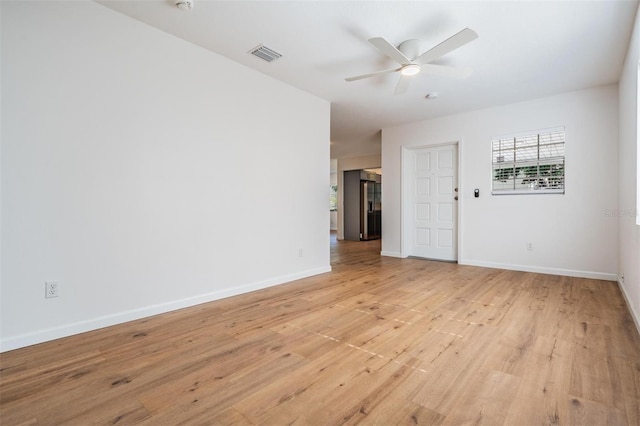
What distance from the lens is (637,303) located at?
231 cm

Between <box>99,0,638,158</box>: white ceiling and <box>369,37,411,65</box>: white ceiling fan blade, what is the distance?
176 millimetres

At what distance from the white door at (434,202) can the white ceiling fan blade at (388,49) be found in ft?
9.53

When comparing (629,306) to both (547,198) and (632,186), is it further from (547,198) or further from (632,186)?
(547,198)

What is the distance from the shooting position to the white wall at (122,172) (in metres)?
2.04

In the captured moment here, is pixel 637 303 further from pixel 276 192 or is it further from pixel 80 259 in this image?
pixel 80 259

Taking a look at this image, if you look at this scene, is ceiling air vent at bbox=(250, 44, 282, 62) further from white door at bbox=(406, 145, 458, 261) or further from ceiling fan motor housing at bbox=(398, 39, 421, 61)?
white door at bbox=(406, 145, 458, 261)

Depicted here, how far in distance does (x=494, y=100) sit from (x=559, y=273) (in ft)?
8.56

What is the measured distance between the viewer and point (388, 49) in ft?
8.30

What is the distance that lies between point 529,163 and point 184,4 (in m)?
4.72

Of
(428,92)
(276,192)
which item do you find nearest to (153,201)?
(276,192)

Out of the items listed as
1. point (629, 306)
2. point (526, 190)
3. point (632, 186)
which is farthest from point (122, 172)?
point (526, 190)

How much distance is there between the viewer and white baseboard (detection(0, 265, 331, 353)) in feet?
6.62

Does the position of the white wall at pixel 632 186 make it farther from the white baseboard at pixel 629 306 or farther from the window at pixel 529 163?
the window at pixel 529 163

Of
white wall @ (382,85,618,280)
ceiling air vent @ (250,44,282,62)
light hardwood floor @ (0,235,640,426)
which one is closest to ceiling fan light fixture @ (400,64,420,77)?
ceiling air vent @ (250,44,282,62)
